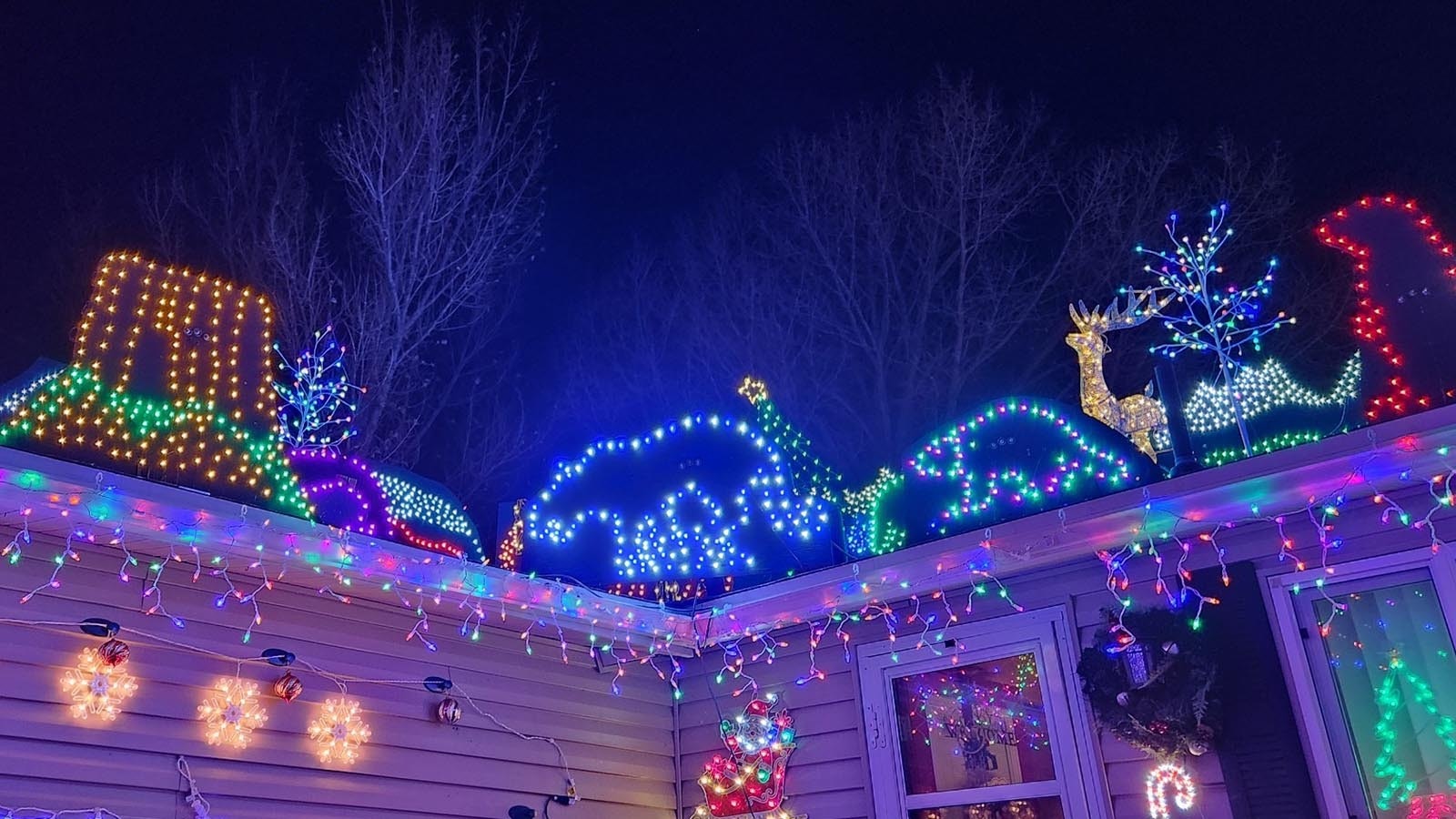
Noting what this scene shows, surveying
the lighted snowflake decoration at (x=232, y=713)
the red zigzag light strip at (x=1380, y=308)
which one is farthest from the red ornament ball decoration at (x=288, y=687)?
the red zigzag light strip at (x=1380, y=308)

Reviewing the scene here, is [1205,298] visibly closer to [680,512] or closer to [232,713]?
[680,512]

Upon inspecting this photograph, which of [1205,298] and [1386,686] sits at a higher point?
[1205,298]

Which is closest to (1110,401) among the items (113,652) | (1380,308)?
(1380,308)

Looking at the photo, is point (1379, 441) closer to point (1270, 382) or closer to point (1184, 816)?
point (1184, 816)

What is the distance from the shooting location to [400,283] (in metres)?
11.1

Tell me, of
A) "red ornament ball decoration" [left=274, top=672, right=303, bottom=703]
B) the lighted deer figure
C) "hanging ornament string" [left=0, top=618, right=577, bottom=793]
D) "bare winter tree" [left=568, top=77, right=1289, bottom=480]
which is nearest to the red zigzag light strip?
the lighted deer figure

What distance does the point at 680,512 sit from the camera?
6172 millimetres

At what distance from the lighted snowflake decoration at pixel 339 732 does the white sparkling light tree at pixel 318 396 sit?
19.1ft

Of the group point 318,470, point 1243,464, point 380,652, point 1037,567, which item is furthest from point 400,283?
point 1243,464

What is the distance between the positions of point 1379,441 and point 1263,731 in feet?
3.97

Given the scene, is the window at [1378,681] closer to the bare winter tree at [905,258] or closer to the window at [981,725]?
the window at [981,725]

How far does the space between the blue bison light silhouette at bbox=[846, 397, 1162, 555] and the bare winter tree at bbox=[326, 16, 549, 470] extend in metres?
6.95

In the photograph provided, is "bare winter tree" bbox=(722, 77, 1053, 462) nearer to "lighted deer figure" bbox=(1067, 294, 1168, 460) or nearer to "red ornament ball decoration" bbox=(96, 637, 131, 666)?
"lighted deer figure" bbox=(1067, 294, 1168, 460)

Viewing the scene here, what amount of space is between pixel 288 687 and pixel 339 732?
1.11 ft
